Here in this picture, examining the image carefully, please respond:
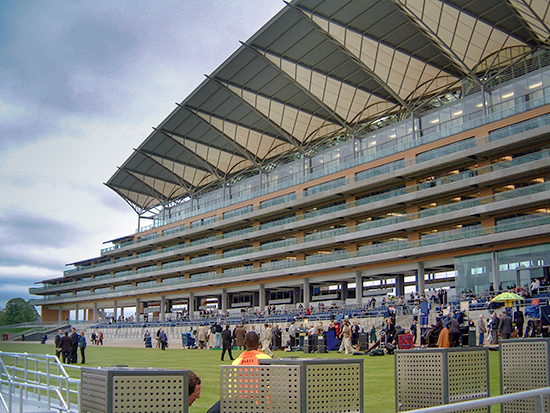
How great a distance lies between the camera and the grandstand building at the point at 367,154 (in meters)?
44.5

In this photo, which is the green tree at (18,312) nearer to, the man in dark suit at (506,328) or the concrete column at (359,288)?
the concrete column at (359,288)

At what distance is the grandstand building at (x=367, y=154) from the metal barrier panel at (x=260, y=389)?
39.9m

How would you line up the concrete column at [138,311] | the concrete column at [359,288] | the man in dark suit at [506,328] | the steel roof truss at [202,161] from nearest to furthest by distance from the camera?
the man in dark suit at [506,328], the concrete column at [359,288], the steel roof truss at [202,161], the concrete column at [138,311]

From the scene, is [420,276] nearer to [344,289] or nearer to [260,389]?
[344,289]

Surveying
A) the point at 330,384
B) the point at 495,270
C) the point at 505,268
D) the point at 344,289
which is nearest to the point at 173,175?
the point at 344,289

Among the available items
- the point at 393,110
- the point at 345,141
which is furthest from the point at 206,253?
the point at 393,110

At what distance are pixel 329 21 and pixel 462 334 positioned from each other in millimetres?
32762

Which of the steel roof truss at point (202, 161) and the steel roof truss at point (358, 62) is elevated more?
the steel roof truss at point (358, 62)

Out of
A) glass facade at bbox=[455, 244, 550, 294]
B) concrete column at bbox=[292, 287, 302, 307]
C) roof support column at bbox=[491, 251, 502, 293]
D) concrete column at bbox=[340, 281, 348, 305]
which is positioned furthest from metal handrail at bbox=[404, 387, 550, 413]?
concrete column at bbox=[292, 287, 302, 307]

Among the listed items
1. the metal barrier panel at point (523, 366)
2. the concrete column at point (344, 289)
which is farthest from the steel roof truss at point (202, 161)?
the metal barrier panel at point (523, 366)

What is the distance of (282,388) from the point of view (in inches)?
227

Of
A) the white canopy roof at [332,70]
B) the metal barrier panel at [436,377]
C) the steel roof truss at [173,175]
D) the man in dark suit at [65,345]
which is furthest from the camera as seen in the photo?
the steel roof truss at [173,175]

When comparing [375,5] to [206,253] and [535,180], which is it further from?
[206,253]

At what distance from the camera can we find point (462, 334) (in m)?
21.7
